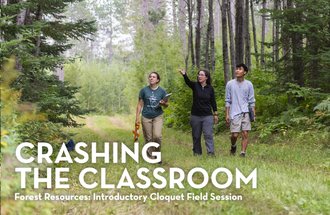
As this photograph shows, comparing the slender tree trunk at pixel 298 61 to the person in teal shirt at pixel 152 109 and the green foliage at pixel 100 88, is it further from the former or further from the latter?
the green foliage at pixel 100 88

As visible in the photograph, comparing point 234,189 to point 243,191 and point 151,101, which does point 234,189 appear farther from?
point 151,101

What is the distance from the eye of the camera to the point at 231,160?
9859 millimetres

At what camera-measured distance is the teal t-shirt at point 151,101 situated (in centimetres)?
1063

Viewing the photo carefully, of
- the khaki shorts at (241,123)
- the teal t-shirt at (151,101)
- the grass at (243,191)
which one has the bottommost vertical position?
the grass at (243,191)

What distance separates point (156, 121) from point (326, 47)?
626 cm

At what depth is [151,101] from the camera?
10648 millimetres

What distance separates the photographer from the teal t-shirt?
10633 mm

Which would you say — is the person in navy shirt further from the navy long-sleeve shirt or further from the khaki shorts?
the khaki shorts

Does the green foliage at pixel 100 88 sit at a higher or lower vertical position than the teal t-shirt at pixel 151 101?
higher

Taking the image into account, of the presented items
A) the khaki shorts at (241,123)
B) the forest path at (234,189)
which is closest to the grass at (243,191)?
the forest path at (234,189)

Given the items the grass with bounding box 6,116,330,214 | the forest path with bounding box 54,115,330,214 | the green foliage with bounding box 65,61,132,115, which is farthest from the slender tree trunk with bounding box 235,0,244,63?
the green foliage with bounding box 65,61,132,115

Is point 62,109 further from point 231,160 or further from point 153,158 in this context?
point 231,160

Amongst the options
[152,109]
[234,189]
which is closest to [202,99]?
[152,109]

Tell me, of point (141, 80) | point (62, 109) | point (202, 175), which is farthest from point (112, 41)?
point (202, 175)
